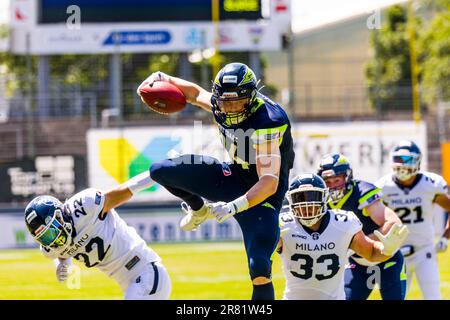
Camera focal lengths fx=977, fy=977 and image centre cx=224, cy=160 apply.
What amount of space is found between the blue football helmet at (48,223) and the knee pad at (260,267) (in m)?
1.31

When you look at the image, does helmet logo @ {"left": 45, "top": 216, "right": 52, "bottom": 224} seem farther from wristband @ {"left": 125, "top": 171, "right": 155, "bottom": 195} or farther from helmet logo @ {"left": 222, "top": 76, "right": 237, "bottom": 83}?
helmet logo @ {"left": 222, "top": 76, "right": 237, "bottom": 83}

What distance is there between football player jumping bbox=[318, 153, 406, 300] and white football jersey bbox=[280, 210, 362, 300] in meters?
0.89

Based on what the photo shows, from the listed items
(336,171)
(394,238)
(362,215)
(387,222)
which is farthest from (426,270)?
(394,238)

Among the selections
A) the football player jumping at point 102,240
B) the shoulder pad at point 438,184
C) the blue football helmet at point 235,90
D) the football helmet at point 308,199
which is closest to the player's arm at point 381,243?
the football helmet at point 308,199

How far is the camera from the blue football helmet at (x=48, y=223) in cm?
654

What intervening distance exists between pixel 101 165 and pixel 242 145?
12.0 meters

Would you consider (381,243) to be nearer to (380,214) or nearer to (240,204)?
(240,204)

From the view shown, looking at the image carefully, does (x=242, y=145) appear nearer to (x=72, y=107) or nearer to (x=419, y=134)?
(x=419, y=134)

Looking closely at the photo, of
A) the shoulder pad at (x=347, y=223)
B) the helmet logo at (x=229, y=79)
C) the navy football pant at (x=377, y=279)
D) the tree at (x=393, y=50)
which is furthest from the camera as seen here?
the tree at (x=393, y=50)

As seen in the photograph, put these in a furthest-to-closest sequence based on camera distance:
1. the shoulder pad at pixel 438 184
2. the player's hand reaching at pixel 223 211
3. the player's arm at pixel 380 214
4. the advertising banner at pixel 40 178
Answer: the advertising banner at pixel 40 178
the shoulder pad at pixel 438 184
the player's arm at pixel 380 214
the player's hand reaching at pixel 223 211

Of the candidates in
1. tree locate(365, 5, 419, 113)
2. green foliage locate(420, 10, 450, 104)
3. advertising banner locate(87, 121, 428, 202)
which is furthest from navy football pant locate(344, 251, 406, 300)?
tree locate(365, 5, 419, 113)

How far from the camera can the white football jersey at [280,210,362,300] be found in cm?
686

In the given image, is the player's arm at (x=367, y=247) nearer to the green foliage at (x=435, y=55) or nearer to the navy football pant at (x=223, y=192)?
the navy football pant at (x=223, y=192)

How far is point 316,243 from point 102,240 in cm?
151
